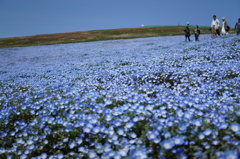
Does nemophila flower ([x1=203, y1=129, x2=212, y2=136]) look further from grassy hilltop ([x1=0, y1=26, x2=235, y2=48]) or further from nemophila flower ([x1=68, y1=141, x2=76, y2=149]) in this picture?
grassy hilltop ([x1=0, y1=26, x2=235, y2=48])

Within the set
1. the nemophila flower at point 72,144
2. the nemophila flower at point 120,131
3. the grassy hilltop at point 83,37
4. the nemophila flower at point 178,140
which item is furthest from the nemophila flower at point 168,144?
the grassy hilltop at point 83,37

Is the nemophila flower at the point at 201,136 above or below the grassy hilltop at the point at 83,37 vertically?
below

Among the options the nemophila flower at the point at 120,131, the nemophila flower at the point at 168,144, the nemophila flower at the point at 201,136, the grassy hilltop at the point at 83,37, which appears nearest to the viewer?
the nemophila flower at the point at 168,144

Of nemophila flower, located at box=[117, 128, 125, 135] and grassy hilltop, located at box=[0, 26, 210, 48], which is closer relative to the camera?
nemophila flower, located at box=[117, 128, 125, 135]

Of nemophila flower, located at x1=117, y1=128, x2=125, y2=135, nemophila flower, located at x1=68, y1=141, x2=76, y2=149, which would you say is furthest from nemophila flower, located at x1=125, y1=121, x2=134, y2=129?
nemophila flower, located at x1=68, y1=141, x2=76, y2=149

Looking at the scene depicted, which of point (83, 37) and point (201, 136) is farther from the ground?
point (83, 37)

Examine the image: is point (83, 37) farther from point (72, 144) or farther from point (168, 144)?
point (168, 144)

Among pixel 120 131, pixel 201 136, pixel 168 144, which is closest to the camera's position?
pixel 168 144

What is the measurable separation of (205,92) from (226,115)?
4.85 feet

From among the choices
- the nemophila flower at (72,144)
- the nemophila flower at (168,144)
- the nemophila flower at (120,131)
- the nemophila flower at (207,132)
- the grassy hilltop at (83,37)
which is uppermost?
the grassy hilltop at (83,37)

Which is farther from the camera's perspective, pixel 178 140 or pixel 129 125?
pixel 129 125

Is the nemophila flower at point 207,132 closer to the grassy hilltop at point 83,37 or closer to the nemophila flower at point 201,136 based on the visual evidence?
the nemophila flower at point 201,136

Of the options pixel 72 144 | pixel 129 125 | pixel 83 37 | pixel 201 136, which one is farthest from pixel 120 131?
pixel 83 37

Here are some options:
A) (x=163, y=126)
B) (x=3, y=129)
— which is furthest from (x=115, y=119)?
(x=3, y=129)
